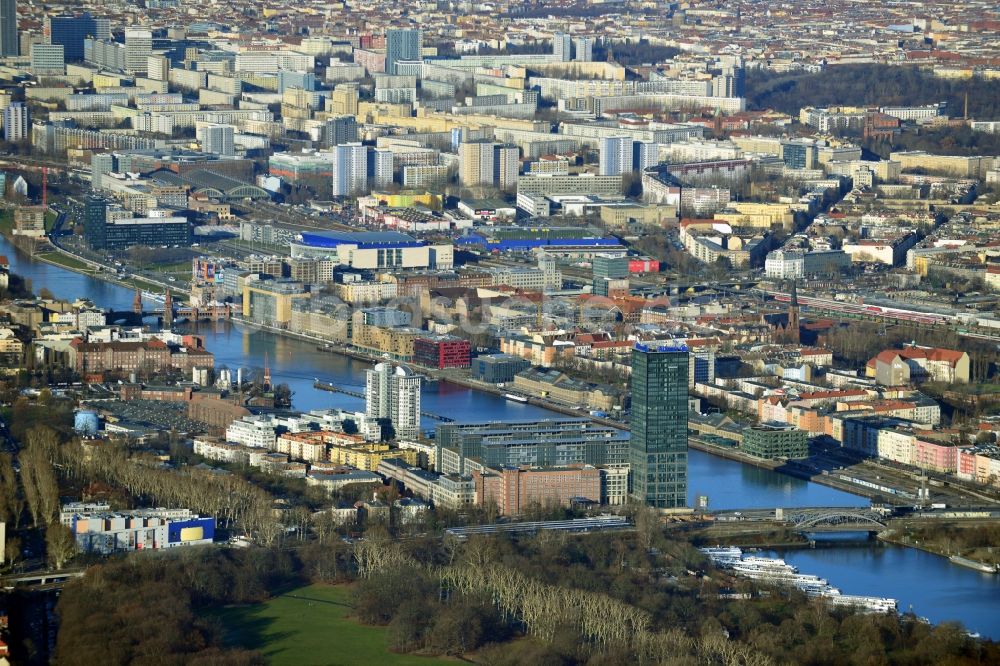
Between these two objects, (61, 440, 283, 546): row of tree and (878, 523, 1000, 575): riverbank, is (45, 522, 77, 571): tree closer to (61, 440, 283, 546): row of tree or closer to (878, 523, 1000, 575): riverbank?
(61, 440, 283, 546): row of tree

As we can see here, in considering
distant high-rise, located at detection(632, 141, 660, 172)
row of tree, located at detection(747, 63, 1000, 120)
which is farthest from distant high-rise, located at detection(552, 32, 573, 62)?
distant high-rise, located at detection(632, 141, 660, 172)

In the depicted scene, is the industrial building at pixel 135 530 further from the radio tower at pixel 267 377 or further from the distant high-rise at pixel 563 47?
the distant high-rise at pixel 563 47

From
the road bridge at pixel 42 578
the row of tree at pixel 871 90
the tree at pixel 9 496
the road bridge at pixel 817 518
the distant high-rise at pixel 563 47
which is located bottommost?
the road bridge at pixel 817 518

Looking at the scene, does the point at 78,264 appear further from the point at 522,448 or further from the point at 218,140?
the point at 522,448

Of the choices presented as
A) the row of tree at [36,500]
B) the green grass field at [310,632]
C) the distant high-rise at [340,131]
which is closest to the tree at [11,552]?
the row of tree at [36,500]

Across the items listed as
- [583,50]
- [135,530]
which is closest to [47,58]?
[583,50]
